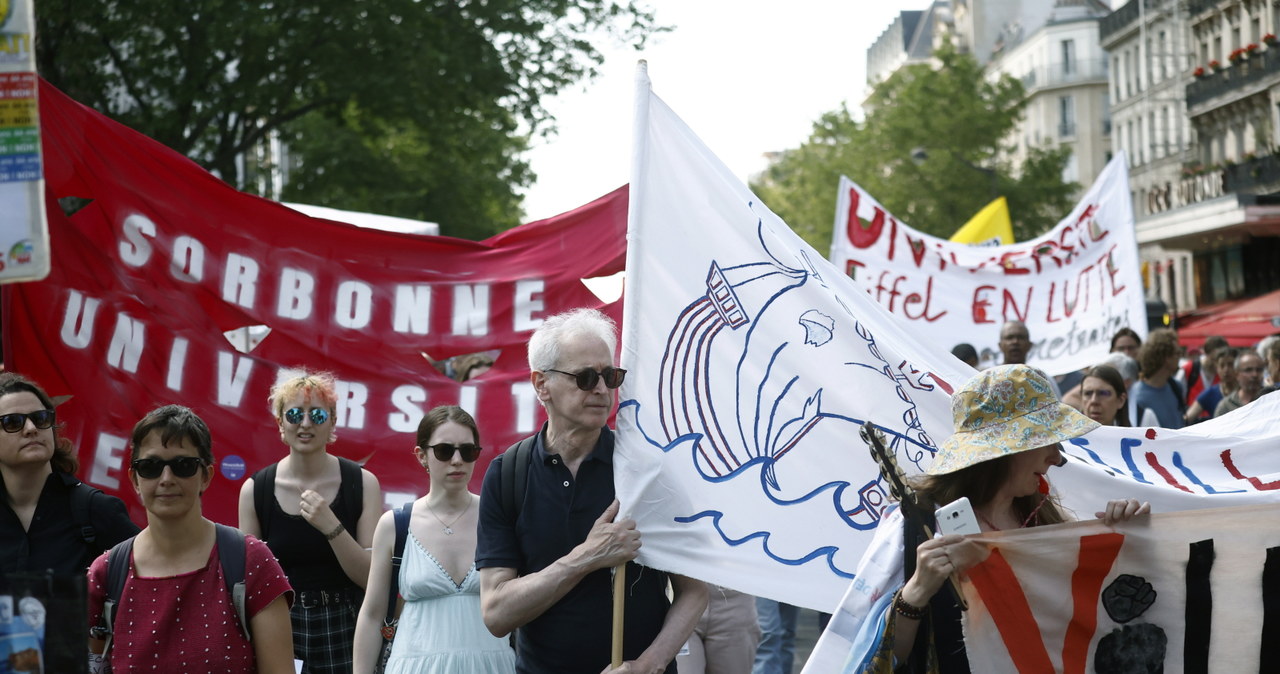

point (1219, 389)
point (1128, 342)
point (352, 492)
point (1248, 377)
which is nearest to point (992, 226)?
point (1219, 389)

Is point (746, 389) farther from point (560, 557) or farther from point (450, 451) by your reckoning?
point (450, 451)

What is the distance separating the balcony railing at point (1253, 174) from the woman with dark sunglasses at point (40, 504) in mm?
41382

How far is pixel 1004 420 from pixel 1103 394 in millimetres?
4316

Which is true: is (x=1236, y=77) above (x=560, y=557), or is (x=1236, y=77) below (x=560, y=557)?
above

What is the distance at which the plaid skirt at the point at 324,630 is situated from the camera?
6.14 meters

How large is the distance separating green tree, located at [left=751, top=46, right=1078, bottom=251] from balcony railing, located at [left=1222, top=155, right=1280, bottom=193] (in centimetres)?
937

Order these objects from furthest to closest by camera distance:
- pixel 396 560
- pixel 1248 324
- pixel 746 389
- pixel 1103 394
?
pixel 1248 324, pixel 1103 394, pixel 396 560, pixel 746 389

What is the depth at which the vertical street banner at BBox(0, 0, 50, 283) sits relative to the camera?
317cm

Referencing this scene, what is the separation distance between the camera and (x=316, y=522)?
6.07 meters

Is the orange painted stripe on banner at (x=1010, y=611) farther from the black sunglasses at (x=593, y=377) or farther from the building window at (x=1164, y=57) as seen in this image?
the building window at (x=1164, y=57)

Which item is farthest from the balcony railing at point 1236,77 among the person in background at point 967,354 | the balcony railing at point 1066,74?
the person in background at point 967,354

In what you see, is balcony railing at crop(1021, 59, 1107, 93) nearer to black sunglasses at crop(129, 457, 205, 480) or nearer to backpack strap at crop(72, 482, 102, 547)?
backpack strap at crop(72, 482, 102, 547)

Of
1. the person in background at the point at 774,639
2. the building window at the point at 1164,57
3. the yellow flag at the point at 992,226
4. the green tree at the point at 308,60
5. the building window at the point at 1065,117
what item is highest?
the building window at the point at 1065,117

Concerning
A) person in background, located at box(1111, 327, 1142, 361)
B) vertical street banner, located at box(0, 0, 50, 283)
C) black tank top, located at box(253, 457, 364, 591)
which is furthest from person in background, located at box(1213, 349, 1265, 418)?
vertical street banner, located at box(0, 0, 50, 283)
